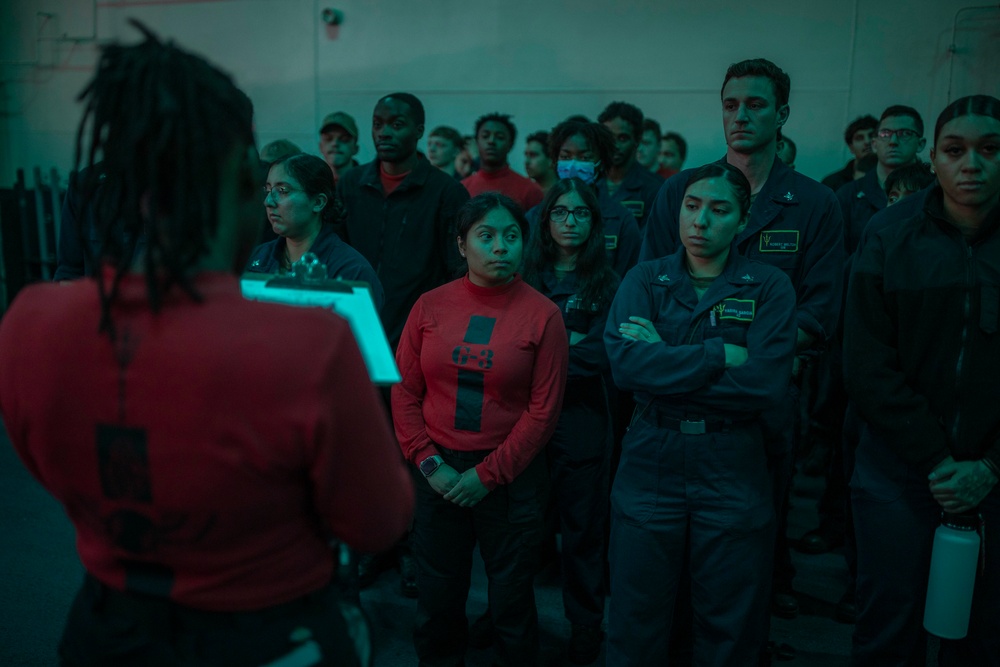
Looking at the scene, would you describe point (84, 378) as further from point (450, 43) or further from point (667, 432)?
point (450, 43)

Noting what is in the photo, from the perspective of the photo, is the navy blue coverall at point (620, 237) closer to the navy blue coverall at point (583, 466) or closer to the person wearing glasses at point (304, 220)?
the navy blue coverall at point (583, 466)

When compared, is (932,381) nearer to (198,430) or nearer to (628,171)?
(198,430)

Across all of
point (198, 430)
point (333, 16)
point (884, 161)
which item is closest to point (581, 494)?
A: point (198, 430)

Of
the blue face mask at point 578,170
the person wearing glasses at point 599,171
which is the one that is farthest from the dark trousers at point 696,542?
the blue face mask at point 578,170

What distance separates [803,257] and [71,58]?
8.13 metres

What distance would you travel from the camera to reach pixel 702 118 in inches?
242

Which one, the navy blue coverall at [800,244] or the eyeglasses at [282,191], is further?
the eyeglasses at [282,191]

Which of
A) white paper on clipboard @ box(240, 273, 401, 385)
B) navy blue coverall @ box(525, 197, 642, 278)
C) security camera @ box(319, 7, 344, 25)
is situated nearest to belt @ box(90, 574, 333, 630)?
white paper on clipboard @ box(240, 273, 401, 385)

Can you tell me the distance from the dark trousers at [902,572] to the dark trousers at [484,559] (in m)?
0.96

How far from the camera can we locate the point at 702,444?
2076mm

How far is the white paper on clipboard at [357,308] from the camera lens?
1.15 metres

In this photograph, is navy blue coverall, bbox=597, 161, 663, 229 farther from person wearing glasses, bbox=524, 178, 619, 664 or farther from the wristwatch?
the wristwatch

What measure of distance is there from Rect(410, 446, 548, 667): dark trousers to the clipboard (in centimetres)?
127

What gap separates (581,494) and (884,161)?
2.54 m
